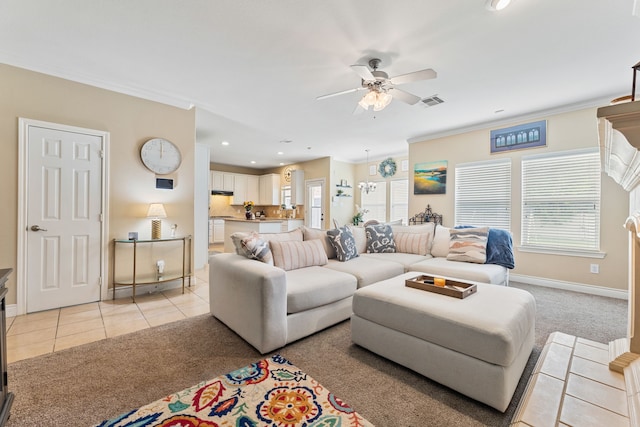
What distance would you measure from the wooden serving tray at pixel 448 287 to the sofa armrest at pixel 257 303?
3.43 ft

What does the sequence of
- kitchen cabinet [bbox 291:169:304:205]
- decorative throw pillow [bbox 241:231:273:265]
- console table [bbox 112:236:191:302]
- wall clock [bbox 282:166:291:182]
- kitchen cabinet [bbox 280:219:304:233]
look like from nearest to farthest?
decorative throw pillow [bbox 241:231:273:265] → console table [bbox 112:236:191:302] → kitchen cabinet [bbox 280:219:304:233] → kitchen cabinet [bbox 291:169:304:205] → wall clock [bbox 282:166:291:182]

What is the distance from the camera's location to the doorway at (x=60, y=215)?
279 centimetres

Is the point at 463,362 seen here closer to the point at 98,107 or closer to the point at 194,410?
the point at 194,410

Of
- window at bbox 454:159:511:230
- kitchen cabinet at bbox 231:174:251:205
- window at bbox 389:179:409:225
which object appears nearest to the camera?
window at bbox 454:159:511:230

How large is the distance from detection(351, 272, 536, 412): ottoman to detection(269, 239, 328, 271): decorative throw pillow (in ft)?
3.11

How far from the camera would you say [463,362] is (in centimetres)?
154

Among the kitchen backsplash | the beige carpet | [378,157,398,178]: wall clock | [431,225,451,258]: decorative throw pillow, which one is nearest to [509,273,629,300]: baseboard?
the beige carpet

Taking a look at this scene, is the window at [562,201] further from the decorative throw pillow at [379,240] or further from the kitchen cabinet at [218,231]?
the kitchen cabinet at [218,231]

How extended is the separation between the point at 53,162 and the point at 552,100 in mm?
6128

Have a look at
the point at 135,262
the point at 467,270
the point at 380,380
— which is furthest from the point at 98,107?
the point at 467,270

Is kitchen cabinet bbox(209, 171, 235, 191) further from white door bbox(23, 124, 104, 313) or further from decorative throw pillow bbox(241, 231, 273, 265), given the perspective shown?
decorative throw pillow bbox(241, 231, 273, 265)

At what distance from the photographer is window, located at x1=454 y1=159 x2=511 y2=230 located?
4.41m

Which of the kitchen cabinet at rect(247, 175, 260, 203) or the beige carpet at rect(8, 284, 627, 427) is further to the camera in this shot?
the kitchen cabinet at rect(247, 175, 260, 203)

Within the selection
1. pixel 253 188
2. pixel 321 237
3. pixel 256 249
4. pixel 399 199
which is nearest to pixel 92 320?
pixel 256 249
